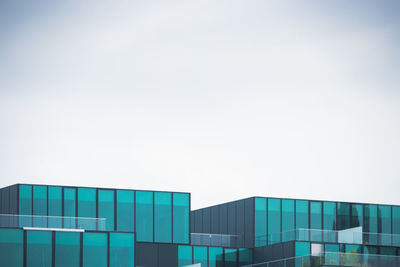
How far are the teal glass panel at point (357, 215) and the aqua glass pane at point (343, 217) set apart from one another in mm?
354

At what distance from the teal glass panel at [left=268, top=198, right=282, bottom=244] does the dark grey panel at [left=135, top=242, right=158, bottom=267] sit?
860 centimetres

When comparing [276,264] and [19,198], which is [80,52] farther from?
[276,264]

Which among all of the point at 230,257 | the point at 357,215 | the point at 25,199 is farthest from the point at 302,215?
the point at 25,199

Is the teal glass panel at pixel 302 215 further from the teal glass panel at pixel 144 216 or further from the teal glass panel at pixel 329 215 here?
the teal glass panel at pixel 144 216

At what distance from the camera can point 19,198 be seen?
171 ft

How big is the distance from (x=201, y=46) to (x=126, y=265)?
136ft

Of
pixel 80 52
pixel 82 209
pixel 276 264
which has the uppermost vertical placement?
pixel 80 52

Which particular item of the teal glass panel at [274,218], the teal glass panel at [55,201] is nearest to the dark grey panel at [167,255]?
the teal glass panel at [55,201]

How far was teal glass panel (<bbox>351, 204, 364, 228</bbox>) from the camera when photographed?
2343 inches

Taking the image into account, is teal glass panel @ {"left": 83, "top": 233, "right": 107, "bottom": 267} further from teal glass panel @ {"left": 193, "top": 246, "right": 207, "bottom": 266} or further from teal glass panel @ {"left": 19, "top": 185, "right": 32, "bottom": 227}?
teal glass panel @ {"left": 193, "top": 246, "right": 207, "bottom": 266}

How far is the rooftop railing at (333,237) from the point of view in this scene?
2089 inches

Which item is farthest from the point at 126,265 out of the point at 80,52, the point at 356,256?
the point at 80,52

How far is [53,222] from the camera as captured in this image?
49.5 m

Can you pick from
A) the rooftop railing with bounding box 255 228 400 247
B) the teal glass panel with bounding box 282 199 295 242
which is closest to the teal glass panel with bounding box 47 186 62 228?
the rooftop railing with bounding box 255 228 400 247
